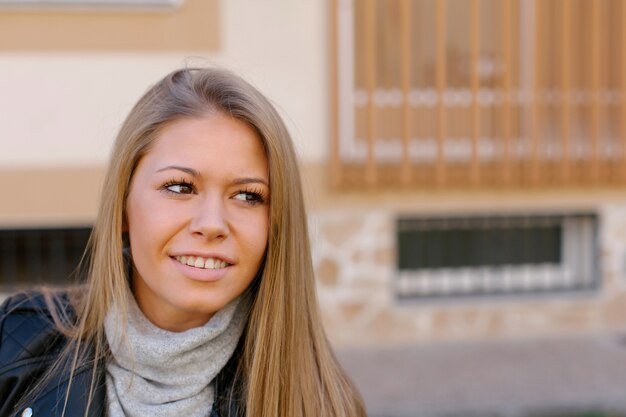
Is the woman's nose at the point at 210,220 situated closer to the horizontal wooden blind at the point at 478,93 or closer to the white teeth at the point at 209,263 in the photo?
the white teeth at the point at 209,263

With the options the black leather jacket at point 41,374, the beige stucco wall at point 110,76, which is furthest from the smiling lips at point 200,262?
the beige stucco wall at point 110,76

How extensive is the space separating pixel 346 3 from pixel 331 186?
1451mm

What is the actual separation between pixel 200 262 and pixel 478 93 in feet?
19.2

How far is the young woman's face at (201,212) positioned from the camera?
175 centimetres

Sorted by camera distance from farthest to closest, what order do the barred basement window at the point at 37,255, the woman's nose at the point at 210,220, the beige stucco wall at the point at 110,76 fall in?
the barred basement window at the point at 37,255 → the beige stucco wall at the point at 110,76 → the woman's nose at the point at 210,220

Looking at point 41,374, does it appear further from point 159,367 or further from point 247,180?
point 247,180

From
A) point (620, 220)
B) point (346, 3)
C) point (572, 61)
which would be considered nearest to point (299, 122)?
point (346, 3)

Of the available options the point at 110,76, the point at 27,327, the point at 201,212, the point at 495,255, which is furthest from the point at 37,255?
the point at 201,212

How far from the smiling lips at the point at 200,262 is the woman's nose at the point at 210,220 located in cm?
5

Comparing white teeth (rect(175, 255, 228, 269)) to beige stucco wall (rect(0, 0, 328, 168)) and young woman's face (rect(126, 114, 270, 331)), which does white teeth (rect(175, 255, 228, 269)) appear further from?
beige stucco wall (rect(0, 0, 328, 168))

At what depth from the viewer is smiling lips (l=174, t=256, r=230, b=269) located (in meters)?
1.75

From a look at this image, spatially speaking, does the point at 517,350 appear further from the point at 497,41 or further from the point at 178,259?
the point at 178,259

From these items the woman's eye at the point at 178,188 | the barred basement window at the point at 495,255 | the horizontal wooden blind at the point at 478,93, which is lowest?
the barred basement window at the point at 495,255

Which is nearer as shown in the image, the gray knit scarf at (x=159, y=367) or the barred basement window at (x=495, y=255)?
the gray knit scarf at (x=159, y=367)
